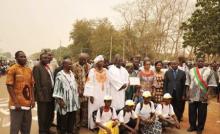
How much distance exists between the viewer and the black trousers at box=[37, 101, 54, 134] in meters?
7.08

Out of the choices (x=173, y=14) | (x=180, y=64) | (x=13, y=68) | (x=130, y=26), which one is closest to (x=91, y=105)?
(x=13, y=68)

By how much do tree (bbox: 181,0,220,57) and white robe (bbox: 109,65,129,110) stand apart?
11926 millimetres

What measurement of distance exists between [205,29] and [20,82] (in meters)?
15.8

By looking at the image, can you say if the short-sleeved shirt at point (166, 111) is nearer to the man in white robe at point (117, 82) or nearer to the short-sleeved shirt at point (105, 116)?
the man in white robe at point (117, 82)

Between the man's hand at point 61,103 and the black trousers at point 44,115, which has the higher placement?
the man's hand at point 61,103

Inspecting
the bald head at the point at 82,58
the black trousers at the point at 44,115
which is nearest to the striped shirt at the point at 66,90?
the black trousers at the point at 44,115

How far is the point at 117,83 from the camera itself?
787 cm

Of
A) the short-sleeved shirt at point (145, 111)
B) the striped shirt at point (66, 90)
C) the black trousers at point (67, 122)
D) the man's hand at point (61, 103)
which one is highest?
the striped shirt at point (66, 90)

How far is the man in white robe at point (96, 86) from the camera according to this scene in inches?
297

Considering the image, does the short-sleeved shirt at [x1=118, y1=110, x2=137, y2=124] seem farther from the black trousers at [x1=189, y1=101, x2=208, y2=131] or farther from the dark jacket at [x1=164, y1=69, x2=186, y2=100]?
the black trousers at [x1=189, y1=101, x2=208, y2=131]

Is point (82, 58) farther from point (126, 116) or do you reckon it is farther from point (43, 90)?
point (126, 116)

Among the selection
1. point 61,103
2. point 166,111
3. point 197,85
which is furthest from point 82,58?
point 197,85

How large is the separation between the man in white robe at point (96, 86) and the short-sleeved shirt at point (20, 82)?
1.69m

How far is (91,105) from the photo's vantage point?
7.74 metres
